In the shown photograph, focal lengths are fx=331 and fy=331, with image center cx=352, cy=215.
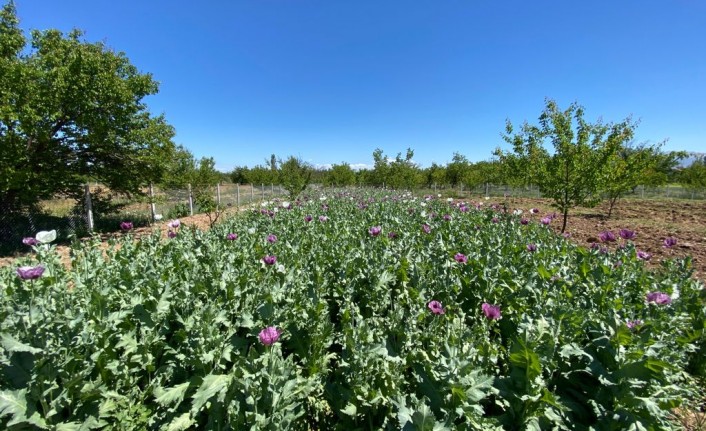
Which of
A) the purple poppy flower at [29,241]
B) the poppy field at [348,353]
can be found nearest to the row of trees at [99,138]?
the poppy field at [348,353]

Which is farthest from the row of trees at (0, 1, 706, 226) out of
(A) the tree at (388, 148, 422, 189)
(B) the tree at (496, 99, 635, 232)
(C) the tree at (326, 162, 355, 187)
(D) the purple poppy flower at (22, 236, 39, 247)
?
(C) the tree at (326, 162, 355, 187)

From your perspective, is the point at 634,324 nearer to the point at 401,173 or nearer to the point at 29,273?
the point at 29,273

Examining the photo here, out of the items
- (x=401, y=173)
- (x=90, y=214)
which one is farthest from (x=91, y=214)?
(x=401, y=173)

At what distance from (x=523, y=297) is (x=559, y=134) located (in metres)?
7.96

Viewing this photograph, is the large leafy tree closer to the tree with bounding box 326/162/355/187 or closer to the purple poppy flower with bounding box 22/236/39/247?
the purple poppy flower with bounding box 22/236/39/247

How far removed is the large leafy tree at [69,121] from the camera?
9.90 m

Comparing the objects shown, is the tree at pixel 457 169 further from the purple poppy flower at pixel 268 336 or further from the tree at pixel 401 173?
the purple poppy flower at pixel 268 336

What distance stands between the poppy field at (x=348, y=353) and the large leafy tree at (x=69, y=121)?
9.39m

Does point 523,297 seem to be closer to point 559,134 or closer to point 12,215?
point 559,134

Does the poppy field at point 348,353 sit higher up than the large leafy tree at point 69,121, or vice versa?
the large leafy tree at point 69,121

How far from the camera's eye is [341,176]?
4156 centimetres

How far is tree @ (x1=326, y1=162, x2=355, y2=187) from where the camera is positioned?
41.3 m

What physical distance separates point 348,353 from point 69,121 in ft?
47.9

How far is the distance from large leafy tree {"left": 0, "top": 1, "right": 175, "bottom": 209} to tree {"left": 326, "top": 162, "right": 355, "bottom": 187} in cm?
2734
